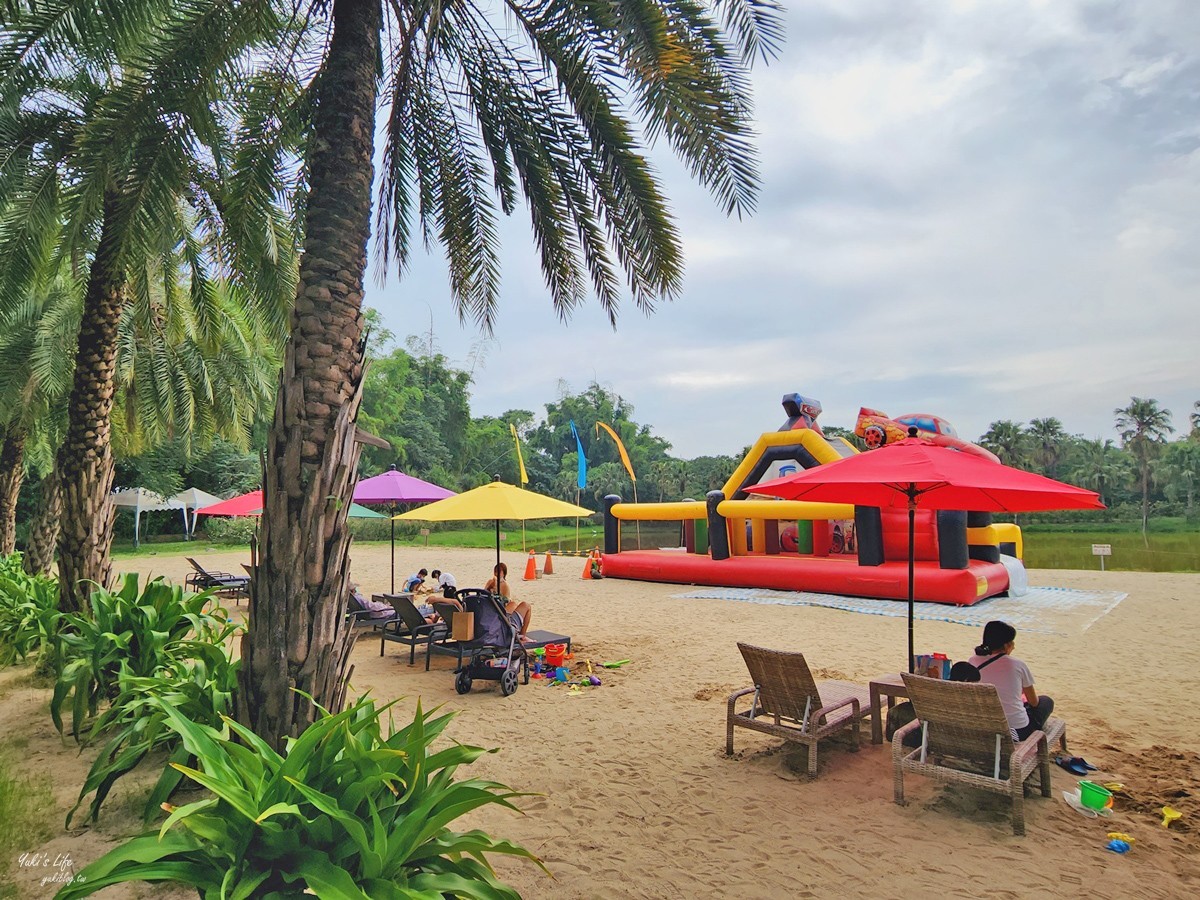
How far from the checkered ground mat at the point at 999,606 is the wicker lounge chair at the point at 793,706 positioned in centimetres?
670

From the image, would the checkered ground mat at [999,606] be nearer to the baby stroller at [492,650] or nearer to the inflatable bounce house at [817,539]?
the inflatable bounce house at [817,539]

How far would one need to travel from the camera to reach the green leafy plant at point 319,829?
7.69 feet

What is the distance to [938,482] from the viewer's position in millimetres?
4652

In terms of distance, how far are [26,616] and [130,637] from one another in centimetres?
343

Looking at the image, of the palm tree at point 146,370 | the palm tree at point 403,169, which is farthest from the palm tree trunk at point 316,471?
the palm tree at point 146,370

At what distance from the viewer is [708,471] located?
2525 inches

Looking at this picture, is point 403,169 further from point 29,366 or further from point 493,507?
point 29,366

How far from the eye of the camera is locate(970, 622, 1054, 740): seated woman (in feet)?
13.8

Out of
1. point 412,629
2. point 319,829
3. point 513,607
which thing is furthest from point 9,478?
point 319,829

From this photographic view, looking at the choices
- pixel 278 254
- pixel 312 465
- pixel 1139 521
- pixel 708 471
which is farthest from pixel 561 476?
pixel 312 465

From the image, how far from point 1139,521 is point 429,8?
58.0 metres

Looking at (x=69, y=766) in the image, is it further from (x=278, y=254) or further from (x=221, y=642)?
(x=278, y=254)

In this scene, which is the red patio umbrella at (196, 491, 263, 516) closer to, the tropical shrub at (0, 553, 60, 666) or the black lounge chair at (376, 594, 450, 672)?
the tropical shrub at (0, 553, 60, 666)

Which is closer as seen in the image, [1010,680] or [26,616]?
[1010,680]
